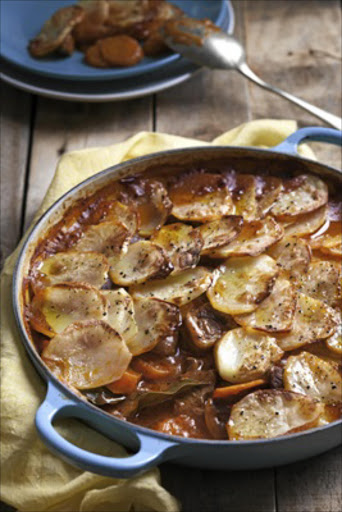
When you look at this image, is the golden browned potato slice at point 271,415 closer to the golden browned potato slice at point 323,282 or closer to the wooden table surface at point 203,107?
the golden browned potato slice at point 323,282

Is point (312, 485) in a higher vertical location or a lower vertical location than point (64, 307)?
lower

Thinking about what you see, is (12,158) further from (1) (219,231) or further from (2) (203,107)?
(1) (219,231)

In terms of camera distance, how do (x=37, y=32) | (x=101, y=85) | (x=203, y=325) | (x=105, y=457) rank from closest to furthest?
(x=105, y=457), (x=203, y=325), (x=101, y=85), (x=37, y=32)

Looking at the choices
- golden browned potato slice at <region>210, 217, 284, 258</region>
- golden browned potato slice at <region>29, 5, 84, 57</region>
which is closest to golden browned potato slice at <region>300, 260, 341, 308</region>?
golden browned potato slice at <region>210, 217, 284, 258</region>

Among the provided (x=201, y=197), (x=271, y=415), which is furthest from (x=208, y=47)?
(x=271, y=415)

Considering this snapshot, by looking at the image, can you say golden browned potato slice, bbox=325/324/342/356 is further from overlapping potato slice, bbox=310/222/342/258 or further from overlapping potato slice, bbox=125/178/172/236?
overlapping potato slice, bbox=125/178/172/236

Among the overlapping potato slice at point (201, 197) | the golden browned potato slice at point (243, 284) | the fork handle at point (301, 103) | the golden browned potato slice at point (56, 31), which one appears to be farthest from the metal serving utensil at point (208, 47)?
the golden browned potato slice at point (243, 284)
